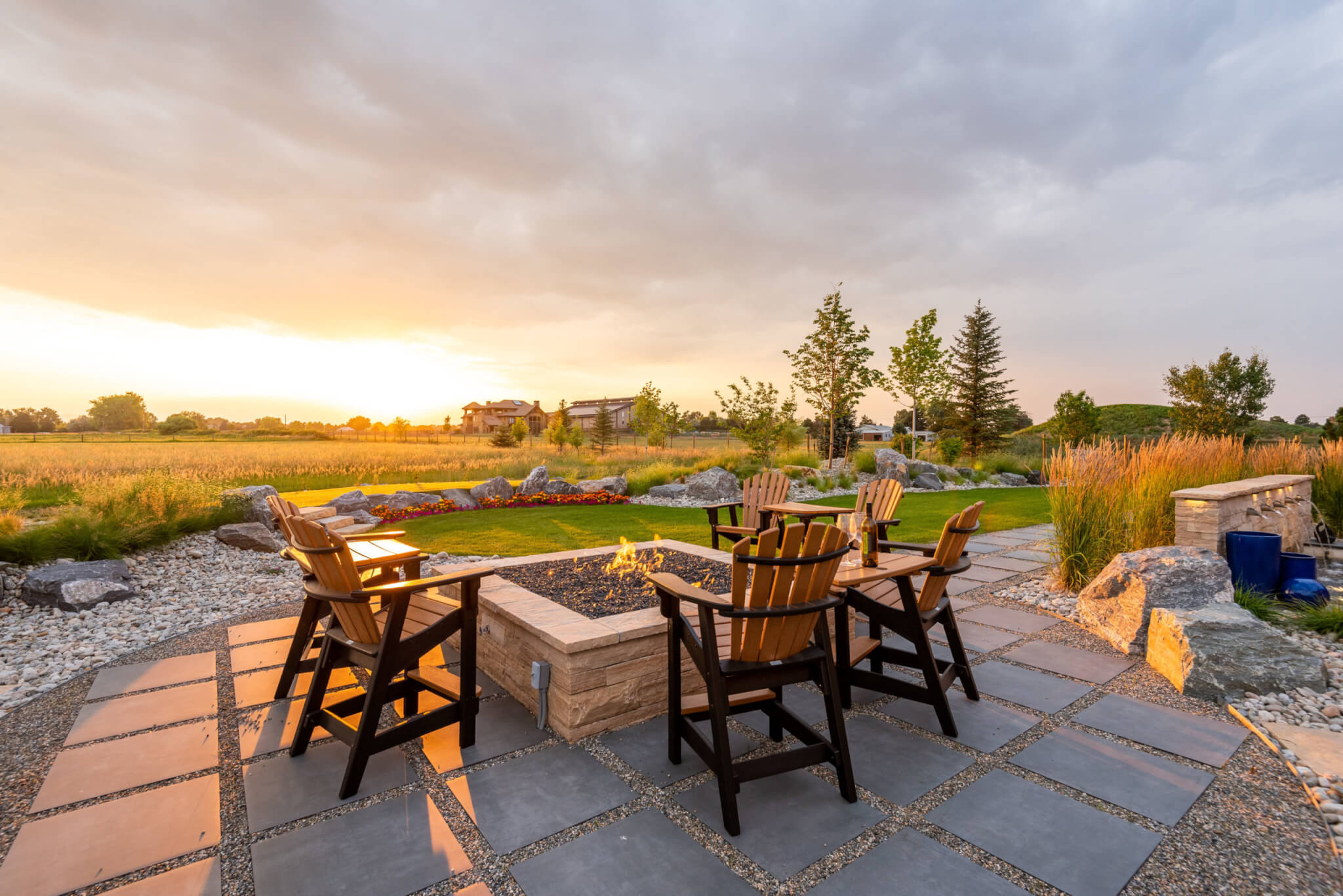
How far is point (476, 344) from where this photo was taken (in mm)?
13797

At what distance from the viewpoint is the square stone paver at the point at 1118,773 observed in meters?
1.89

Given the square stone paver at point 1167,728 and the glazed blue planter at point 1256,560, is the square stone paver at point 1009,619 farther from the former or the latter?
the glazed blue planter at point 1256,560

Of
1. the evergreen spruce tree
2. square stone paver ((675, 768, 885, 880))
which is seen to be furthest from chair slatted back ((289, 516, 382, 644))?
the evergreen spruce tree

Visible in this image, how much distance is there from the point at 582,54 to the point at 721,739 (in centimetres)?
744

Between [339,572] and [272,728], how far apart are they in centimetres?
103

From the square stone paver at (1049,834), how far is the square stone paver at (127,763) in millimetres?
2917

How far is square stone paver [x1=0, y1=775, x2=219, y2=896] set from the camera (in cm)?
156

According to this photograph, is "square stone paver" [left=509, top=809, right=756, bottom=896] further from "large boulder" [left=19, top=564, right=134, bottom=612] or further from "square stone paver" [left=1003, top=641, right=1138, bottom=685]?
"large boulder" [left=19, top=564, right=134, bottom=612]

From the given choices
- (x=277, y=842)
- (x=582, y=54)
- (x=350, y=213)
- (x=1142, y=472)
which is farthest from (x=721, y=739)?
(x=350, y=213)

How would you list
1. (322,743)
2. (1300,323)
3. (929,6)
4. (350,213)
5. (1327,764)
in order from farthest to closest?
(1300,323) → (350,213) → (929,6) → (322,743) → (1327,764)

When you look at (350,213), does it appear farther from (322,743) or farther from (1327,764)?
(1327,764)

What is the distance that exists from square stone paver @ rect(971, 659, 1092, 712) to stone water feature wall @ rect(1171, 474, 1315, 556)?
2.26 m

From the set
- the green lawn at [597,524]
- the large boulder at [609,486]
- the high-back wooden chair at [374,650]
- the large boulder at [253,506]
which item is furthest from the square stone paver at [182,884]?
the large boulder at [609,486]

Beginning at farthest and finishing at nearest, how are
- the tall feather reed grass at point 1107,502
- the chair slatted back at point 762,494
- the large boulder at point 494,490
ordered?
the large boulder at point 494,490
the chair slatted back at point 762,494
the tall feather reed grass at point 1107,502
